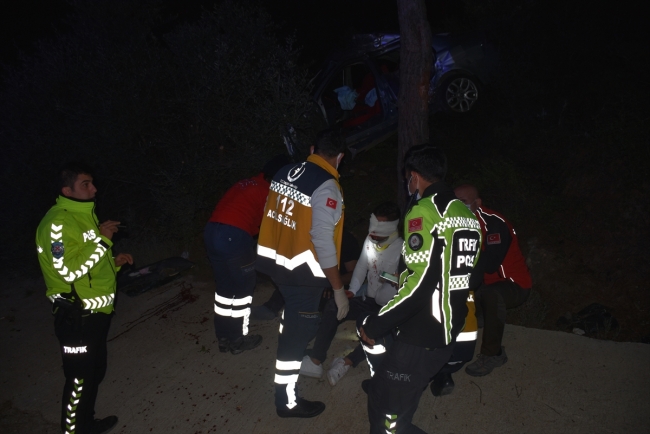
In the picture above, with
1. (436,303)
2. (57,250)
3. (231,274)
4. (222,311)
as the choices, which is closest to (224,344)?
(222,311)

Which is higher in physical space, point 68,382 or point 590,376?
point 68,382

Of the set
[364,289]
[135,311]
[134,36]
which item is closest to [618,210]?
[364,289]

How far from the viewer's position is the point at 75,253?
11.3 ft

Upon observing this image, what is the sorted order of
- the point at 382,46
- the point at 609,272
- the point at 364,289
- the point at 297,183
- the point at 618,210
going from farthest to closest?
the point at 382,46, the point at 618,210, the point at 609,272, the point at 364,289, the point at 297,183

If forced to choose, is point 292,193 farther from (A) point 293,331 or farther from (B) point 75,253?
(B) point 75,253

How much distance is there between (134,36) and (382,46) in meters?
4.23

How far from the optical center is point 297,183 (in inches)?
140

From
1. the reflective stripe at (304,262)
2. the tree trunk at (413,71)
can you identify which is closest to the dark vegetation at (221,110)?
the tree trunk at (413,71)

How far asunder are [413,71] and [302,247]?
3576 mm

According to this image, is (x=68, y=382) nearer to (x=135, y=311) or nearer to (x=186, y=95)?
(x=135, y=311)

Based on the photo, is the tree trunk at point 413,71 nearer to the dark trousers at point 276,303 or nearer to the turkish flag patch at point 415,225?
the dark trousers at point 276,303

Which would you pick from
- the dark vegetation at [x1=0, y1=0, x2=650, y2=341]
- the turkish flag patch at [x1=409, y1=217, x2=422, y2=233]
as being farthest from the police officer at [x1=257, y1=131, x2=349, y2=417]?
the dark vegetation at [x1=0, y1=0, x2=650, y2=341]

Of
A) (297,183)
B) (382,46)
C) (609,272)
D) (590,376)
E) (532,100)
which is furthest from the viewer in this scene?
(382,46)

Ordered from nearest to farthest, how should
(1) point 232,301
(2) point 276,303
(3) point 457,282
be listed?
(3) point 457,282
(1) point 232,301
(2) point 276,303
